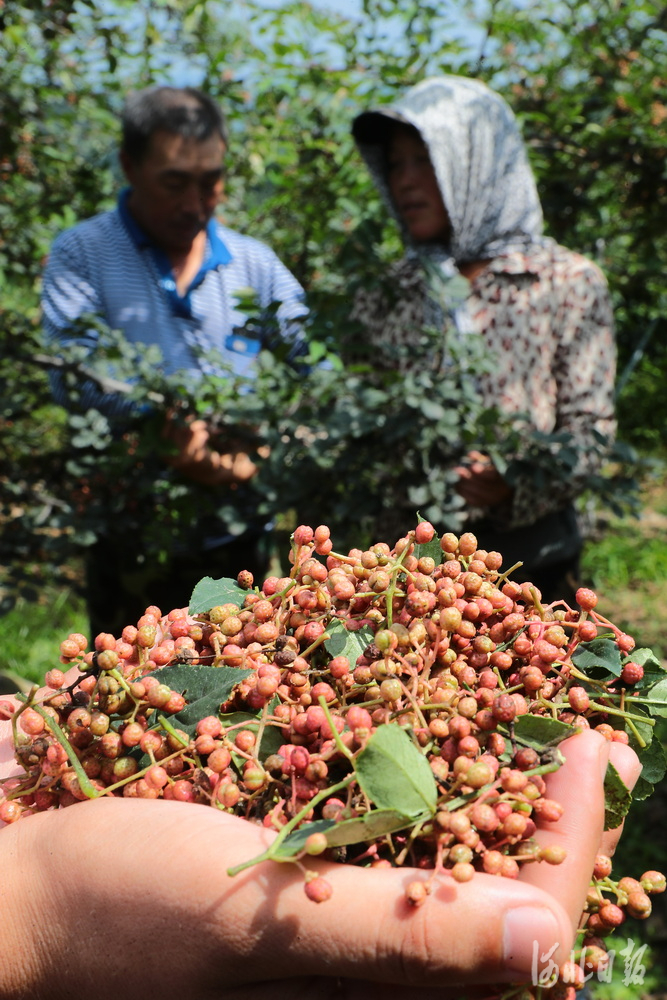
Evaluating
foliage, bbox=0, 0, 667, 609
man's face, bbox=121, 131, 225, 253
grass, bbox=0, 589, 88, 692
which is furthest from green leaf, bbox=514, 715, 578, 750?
grass, bbox=0, 589, 88, 692

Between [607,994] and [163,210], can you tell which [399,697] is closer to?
[607,994]

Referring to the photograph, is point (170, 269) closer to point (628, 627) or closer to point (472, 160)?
point (472, 160)

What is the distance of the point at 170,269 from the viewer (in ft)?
9.50

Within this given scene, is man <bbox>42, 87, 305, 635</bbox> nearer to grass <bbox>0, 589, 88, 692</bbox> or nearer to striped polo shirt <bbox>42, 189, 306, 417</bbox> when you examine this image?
striped polo shirt <bbox>42, 189, 306, 417</bbox>

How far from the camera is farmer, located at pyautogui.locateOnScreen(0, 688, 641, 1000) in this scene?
0.75 metres

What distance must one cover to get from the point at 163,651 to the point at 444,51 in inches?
144

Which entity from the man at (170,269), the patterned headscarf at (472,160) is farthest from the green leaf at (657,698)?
the patterned headscarf at (472,160)

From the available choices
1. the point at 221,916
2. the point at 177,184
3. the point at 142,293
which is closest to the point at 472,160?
the point at 177,184

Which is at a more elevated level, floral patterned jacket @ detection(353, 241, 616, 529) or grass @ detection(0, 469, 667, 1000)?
floral patterned jacket @ detection(353, 241, 616, 529)

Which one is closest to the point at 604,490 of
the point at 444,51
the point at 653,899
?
the point at 653,899

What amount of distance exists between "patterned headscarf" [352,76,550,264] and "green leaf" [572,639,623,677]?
6.45 ft

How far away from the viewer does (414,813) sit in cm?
76

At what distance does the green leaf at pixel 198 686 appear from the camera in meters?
0.92

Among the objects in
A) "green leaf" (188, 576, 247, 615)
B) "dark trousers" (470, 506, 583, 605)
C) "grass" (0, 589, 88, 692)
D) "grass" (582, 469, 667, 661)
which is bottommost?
"grass" (0, 589, 88, 692)
